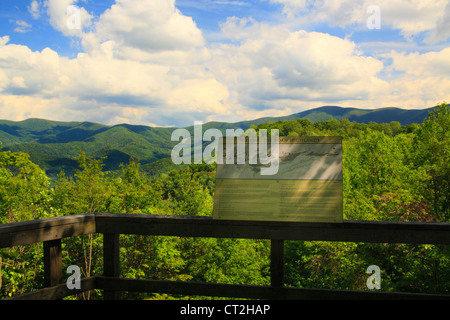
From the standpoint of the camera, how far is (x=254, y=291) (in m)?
3.00

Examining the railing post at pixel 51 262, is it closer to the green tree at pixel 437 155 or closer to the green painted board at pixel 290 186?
the green painted board at pixel 290 186

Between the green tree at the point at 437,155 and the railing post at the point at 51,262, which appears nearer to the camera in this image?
the railing post at the point at 51,262

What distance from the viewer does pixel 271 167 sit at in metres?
3.04

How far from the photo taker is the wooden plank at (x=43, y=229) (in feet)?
8.77

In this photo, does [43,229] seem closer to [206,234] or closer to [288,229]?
[206,234]

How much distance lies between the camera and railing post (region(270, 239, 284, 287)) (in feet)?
9.81

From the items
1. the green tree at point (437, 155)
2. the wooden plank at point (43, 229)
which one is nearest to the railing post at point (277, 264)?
the wooden plank at point (43, 229)

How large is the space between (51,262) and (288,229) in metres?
1.80

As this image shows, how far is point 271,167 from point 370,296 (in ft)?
3.85

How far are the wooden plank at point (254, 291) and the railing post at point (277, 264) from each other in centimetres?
5

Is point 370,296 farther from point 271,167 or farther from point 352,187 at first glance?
point 352,187

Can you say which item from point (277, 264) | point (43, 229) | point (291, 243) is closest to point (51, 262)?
point (43, 229)
